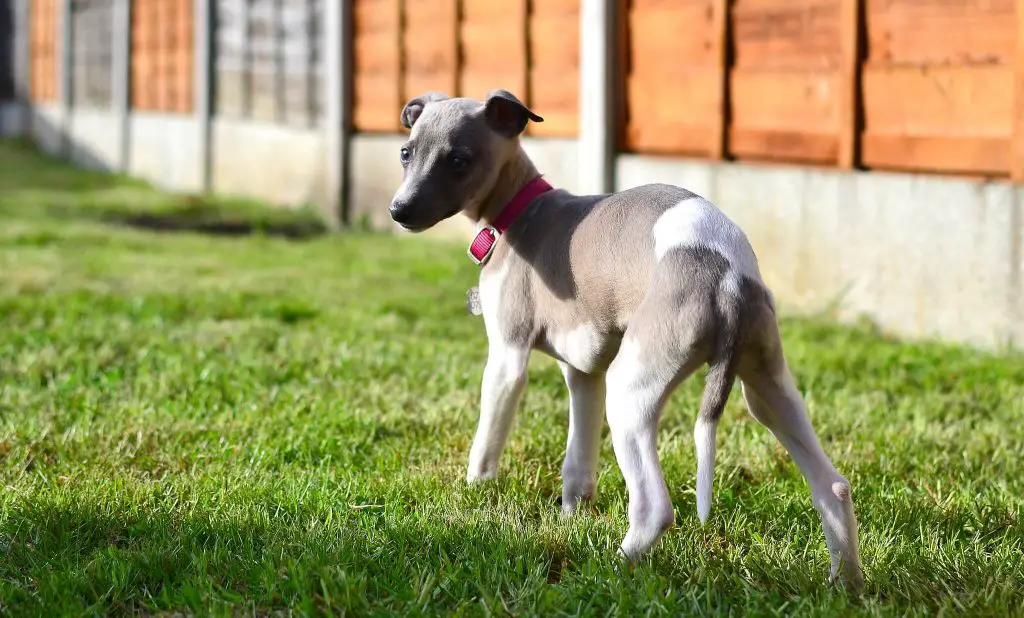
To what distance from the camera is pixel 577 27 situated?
9461 mm

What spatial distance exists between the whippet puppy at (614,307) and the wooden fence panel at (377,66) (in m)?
7.71

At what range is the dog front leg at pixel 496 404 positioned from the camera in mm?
3807

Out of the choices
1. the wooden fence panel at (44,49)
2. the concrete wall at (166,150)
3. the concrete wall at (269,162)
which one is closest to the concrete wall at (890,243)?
the concrete wall at (269,162)

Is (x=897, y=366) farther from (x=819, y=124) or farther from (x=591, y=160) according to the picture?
(x=591, y=160)

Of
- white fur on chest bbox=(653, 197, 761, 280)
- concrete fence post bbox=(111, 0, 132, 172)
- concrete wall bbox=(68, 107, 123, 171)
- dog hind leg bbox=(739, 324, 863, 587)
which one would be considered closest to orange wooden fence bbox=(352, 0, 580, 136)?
white fur on chest bbox=(653, 197, 761, 280)

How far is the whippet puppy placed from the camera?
316 cm

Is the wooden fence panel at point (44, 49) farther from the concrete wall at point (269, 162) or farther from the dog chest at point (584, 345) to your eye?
the dog chest at point (584, 345)

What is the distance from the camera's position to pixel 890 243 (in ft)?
22.8

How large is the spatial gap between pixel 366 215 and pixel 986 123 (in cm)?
662

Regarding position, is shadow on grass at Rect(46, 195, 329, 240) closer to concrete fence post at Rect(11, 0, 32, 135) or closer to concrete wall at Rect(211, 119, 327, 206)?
concrete wall at Rect(211, 119, 327, 206)

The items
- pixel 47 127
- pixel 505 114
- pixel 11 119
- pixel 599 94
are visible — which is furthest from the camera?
pixel 11 119

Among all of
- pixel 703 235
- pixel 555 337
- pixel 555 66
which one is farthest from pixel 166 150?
pixel 703 235

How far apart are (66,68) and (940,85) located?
58.0 ft

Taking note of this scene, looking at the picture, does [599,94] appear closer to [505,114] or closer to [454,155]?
[505,114]
